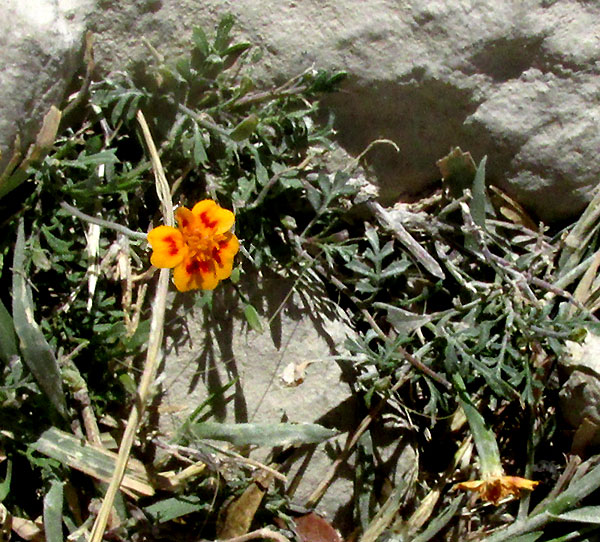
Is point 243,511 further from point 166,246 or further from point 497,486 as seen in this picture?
point 166,246

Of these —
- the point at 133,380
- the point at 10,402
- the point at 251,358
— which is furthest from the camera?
the point at 251,358

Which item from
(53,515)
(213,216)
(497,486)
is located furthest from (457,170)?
(53,515)

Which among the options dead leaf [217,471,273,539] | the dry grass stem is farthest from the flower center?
dead leaf [217,471,273,539]

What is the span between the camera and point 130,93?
2.75 metres

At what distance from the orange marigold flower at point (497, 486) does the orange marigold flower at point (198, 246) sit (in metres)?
1.24

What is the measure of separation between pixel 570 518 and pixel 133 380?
71.8 inches

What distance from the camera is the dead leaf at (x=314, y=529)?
2.90 m

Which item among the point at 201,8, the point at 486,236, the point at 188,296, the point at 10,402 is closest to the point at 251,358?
the point at 188,296

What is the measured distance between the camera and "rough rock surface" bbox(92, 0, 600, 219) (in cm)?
285

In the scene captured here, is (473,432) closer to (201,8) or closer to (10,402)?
(10,402)

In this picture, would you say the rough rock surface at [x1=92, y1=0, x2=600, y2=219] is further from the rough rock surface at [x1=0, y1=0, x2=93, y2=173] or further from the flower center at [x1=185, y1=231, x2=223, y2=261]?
the flower center at [x1=185, y1=231, x2=223, y2=261]

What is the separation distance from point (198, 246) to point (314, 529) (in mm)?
1303

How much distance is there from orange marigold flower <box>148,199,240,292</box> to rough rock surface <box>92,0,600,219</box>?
30.1 inches

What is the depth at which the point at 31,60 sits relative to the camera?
8.47 ft
